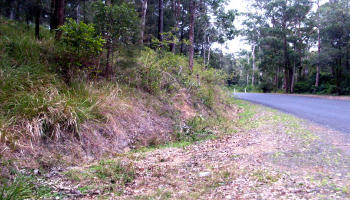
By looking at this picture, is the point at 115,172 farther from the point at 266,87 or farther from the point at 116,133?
the point at 266,87

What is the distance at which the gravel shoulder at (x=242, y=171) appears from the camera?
3.40 meters

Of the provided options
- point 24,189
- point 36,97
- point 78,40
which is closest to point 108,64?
point 78,40

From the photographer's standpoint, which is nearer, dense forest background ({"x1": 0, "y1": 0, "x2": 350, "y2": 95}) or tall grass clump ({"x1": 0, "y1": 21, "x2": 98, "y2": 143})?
tall grass clump ({"x1": 0, "y1": 21, "x2": 98, "y2": 143})

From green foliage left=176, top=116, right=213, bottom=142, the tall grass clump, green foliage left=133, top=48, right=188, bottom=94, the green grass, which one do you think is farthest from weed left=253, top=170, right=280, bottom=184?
green foliage left=133, top=48, right=188, bottom=94

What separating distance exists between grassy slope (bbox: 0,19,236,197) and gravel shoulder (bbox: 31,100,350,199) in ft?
2.37

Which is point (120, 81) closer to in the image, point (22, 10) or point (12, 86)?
point (12, 86)

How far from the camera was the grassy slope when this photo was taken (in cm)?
471

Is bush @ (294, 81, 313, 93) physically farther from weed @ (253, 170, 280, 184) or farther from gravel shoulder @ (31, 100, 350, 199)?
weed @ (253, 170, 280, 184)

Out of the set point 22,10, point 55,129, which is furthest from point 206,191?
point 22,10

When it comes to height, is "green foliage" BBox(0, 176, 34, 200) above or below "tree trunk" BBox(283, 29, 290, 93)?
below

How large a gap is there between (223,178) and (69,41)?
17.4ft

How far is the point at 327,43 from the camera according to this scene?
91.2 ft

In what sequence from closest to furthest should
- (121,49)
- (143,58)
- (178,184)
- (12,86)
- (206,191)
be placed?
(206,191)
(178,184)
(12,86)
(121,49)
(143,58)

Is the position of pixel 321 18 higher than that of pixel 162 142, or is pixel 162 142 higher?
pixel 321 18
